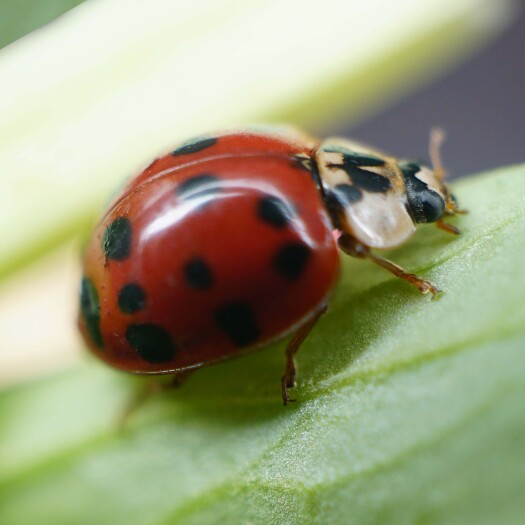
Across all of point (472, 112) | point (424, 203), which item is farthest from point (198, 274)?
point (472, 112)

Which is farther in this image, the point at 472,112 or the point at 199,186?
the point at 472,112

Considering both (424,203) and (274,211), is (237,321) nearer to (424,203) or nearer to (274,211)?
(274,211)

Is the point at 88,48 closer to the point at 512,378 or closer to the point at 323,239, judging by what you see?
the point at 323,239

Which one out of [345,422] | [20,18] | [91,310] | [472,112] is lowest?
[472,112]

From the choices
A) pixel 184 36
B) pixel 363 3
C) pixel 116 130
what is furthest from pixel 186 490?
pixel 363 3

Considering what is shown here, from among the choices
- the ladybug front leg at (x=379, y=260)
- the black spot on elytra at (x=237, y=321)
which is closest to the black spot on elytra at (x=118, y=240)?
the black spot on elytra at (x=237, y=321)

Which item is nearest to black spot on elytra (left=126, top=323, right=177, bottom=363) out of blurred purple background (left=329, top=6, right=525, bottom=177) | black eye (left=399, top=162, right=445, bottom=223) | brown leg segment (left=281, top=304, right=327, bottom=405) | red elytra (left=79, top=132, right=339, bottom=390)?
red elytra (left=79, top=132, right=339, bottom=390)

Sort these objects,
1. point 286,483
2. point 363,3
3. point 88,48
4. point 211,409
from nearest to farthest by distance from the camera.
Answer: point 286,483, point 211,409, point 88,48, point 363,3
